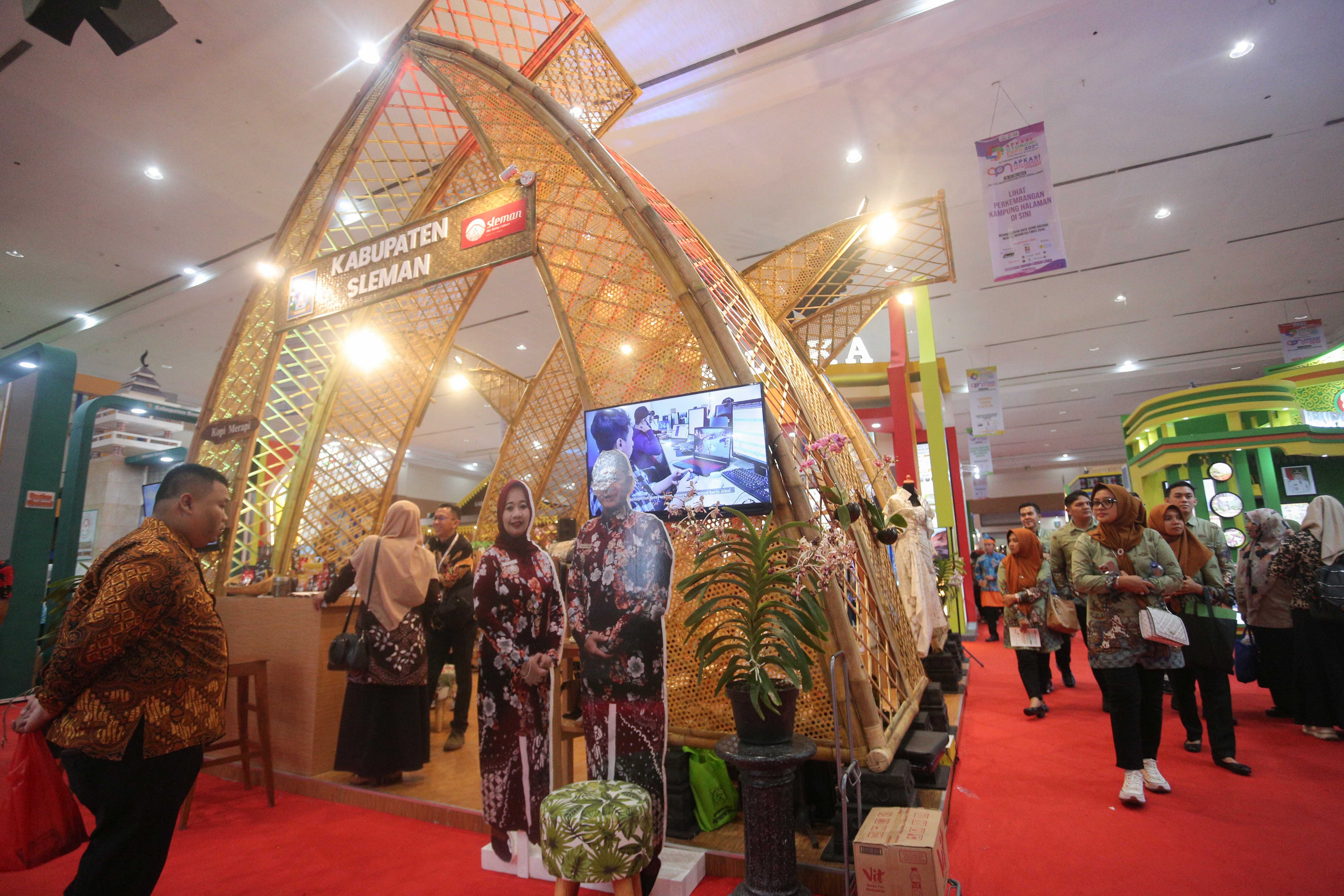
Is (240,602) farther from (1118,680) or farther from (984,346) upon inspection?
(984,346)

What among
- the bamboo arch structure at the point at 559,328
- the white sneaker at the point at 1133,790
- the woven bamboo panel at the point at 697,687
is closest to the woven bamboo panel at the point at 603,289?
the bamboo arch structure at the point at 559,328

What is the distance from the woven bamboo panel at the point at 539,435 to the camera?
20.5ft

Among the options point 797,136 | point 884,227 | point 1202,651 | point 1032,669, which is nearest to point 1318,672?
point 1202,651

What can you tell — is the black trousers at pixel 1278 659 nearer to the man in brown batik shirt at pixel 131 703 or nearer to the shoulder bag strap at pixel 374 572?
the shoulder bag strap at pixel 374 572

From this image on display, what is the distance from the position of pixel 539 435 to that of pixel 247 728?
11.9 ft

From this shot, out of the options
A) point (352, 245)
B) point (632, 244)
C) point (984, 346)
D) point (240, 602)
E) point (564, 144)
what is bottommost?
point (240, 602)

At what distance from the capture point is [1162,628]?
2.64 meters

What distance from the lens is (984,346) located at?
38.5 feet

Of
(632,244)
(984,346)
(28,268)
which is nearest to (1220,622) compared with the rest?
(632,244)

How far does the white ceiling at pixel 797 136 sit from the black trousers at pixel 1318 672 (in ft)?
14.8

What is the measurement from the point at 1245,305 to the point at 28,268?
17.3 m

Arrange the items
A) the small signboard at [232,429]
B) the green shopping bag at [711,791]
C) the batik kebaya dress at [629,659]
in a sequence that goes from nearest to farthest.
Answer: the batik kebaya dress at [629,659]
the green shopping bag at [711,791]
the small signboard at [232,429]

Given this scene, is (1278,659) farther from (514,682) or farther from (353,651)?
(353,651)

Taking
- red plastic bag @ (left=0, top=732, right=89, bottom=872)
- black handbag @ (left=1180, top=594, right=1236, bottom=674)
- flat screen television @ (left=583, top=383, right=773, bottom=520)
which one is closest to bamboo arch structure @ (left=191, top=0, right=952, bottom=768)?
flat screen television @ (left=583, top=383, right=773, bottom=520)
